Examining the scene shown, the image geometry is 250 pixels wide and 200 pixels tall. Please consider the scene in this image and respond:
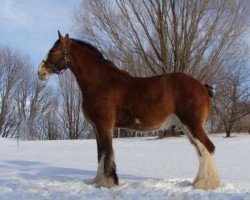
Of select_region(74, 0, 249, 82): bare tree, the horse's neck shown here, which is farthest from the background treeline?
the horse's neck

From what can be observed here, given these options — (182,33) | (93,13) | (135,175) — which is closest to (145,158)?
(135,175)

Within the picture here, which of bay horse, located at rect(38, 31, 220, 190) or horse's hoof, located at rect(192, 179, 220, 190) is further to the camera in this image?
bay horse, located at rect(38, 31, 220, 190)

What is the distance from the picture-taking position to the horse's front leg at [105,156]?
6945 mm

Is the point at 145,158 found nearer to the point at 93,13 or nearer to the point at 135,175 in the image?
the point at 135,175

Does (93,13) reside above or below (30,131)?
above

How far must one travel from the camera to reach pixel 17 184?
23.8 feet

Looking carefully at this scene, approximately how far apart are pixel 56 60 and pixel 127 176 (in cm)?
255

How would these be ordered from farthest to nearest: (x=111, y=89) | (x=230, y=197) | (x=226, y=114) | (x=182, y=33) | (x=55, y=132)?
(x=55, y=132) < (x=226, y=114) < (x=182, y=33) < (x=111, y=89) < (x=230, y=197)

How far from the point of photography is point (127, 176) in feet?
27.4

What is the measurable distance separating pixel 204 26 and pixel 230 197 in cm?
1828

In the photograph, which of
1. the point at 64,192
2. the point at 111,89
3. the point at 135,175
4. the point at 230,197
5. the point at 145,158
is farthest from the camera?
the point at 145,158

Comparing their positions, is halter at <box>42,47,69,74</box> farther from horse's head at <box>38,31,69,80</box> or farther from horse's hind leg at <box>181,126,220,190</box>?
horse's hind leg at <box>181,126,220,190</box>

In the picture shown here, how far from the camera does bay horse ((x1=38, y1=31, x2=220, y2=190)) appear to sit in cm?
691

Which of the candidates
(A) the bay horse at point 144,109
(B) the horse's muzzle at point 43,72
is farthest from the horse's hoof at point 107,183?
(B) the horse's muzzle at point 43,72
